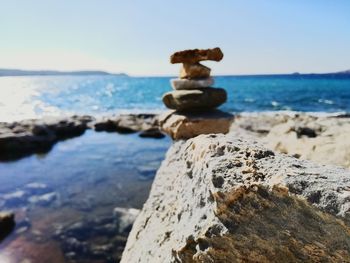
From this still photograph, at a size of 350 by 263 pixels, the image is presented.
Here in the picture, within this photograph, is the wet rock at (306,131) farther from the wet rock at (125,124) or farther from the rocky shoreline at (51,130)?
the wet rock at (125,124)

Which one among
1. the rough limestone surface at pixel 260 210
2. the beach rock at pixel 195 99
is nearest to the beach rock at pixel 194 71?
the beach rock at pixel 195 99

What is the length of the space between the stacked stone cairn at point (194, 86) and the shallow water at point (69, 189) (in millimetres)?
4964

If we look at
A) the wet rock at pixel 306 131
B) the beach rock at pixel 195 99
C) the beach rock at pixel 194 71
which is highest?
the beach rock at pixel 194 71

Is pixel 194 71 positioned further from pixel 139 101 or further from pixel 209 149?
pixel 139 101

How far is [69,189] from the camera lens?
48.9 ft

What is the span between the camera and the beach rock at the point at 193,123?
21.7 feet

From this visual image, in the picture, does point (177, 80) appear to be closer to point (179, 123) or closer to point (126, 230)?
point (179, 123)

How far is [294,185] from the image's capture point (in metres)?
1.96

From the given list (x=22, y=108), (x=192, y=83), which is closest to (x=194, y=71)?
(x=192, y=83)

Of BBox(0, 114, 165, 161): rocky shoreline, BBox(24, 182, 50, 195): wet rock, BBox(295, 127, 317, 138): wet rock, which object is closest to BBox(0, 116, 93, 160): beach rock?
BBox(0, 114, 165, 161): rocky shoreline

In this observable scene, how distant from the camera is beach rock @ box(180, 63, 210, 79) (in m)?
7.00

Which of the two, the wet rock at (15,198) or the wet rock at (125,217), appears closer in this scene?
the wet rock at (125,217)

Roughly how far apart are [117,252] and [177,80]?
5246mm

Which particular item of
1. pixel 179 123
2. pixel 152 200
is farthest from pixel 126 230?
pixel 152 200
